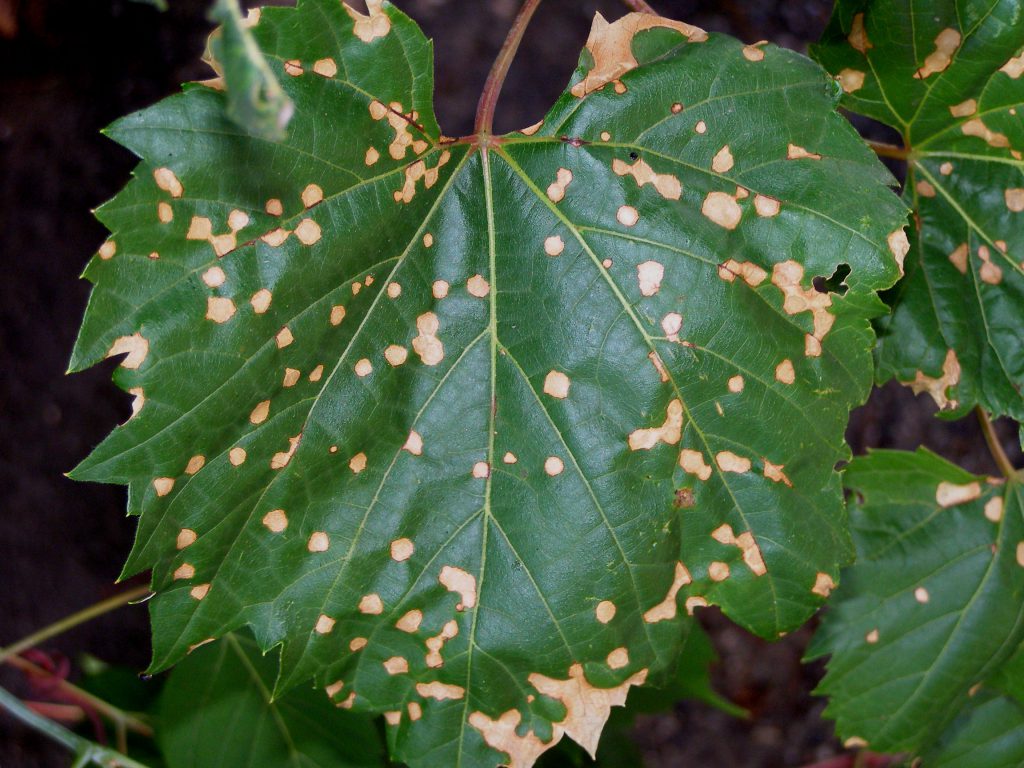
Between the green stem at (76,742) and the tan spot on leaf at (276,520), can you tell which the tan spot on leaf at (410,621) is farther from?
the green stem at (76,742)

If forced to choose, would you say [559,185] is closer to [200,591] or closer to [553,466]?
[553,466]

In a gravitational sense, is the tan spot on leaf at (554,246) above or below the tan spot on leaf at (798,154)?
below

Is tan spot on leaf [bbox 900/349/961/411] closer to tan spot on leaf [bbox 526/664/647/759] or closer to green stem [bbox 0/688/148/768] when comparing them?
tan spot on leaf [bbox 526/664/647/759]

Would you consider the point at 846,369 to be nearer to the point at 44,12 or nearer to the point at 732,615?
the point at 732,615

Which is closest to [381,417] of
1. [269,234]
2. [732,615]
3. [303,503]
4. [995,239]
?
[303,503]

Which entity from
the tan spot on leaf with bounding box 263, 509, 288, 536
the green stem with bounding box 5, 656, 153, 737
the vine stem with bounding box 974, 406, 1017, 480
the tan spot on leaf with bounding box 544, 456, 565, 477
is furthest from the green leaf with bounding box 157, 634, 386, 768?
the vine stem with bounding box 974, 406, 1017, 480

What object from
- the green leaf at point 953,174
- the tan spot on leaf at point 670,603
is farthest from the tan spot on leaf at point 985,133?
the tan spot on leaf at point 670,603
